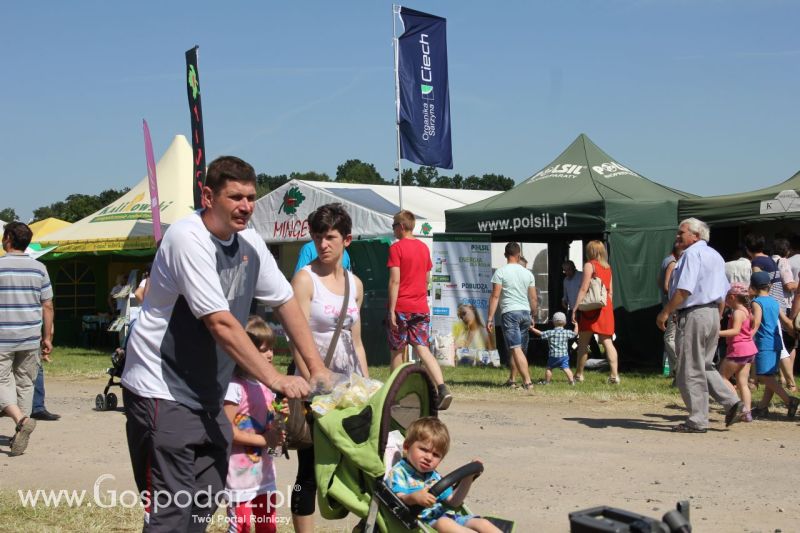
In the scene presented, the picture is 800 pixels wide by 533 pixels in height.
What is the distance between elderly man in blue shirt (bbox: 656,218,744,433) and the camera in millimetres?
8938

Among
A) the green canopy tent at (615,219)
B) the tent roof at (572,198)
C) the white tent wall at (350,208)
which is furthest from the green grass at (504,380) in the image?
the white tent wall at (350,208)

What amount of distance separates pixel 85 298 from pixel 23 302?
18351mm

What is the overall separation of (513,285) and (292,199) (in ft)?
24.5

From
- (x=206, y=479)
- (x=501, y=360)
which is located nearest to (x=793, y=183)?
(x=501, y=360)

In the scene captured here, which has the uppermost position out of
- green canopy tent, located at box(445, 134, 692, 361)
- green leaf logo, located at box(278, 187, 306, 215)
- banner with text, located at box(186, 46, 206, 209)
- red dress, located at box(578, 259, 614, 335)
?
banner with text, located at box(186, 46, 206, 209)

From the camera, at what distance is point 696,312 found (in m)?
9.01

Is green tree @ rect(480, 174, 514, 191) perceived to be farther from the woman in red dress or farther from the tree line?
the woman in red dress

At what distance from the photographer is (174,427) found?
3.80 m

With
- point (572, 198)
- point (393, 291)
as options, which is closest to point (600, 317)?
point (572, 198)

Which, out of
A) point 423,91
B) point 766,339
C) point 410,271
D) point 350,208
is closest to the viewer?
point 766,339

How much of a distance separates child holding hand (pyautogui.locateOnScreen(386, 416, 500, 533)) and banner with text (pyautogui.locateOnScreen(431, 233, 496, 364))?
450 inches

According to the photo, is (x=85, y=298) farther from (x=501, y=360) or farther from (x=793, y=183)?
(x=793, y=183)

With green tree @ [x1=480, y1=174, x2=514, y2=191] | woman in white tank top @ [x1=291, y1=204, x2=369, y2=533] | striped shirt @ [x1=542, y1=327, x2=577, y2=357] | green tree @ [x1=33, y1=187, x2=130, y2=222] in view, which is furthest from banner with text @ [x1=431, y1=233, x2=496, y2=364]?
green tree @ [x1=480, y1=174, x2=514, y2=191]

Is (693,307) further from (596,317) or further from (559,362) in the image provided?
(559,362)
